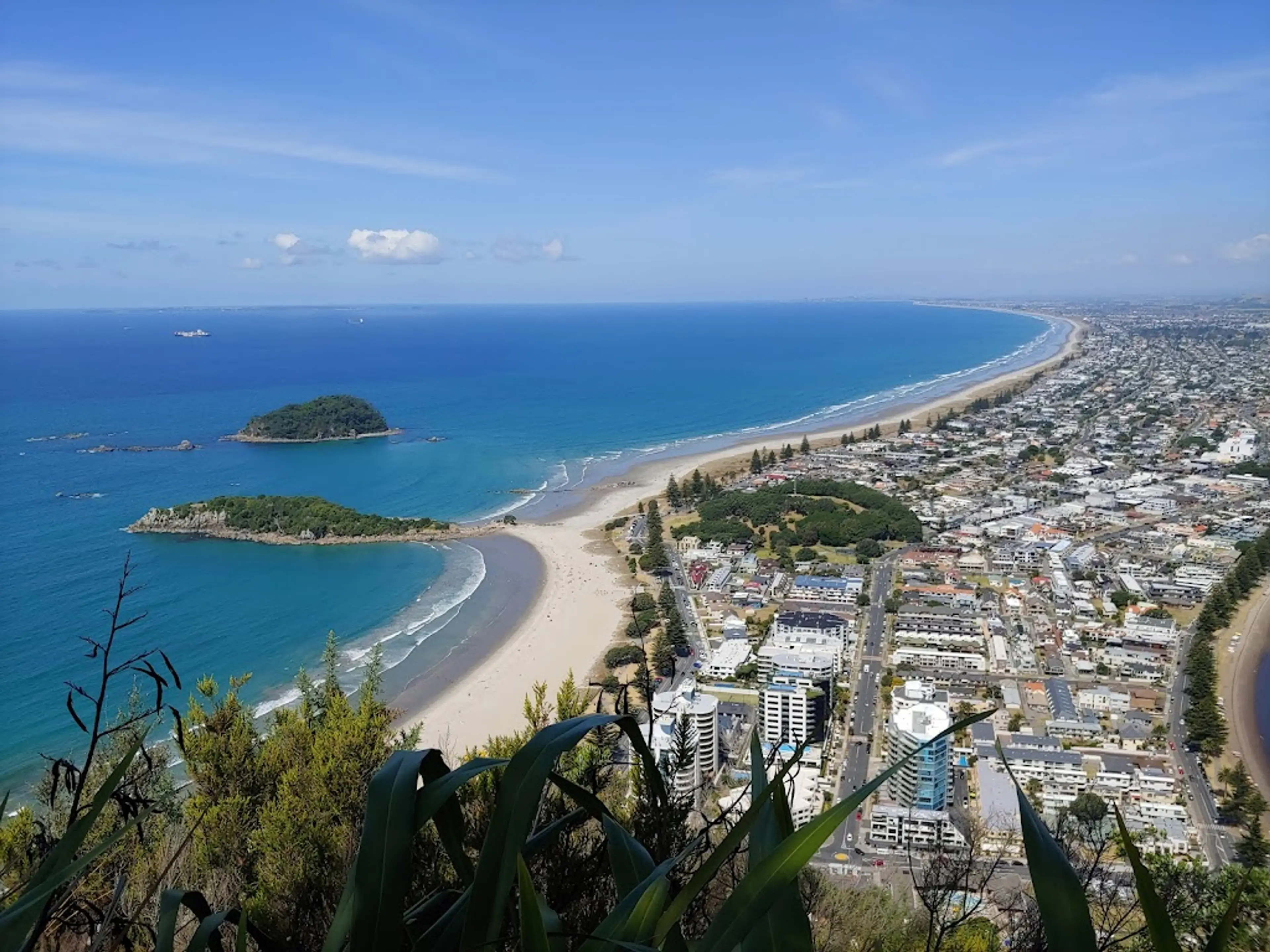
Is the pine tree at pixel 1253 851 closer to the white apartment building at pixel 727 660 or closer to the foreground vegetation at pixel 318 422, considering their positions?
the white apartment building at pixel 727 660

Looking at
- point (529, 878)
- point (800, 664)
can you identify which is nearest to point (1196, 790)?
point (800, 664)

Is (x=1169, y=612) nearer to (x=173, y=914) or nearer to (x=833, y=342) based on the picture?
(x=173, y=914)

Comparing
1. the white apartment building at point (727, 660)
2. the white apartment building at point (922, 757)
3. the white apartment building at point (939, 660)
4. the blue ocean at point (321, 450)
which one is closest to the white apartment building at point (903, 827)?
the white apartment building at point (922, 757)

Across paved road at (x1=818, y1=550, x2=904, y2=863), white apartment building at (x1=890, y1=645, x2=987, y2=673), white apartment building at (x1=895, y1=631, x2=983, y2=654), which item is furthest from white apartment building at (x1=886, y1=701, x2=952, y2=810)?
white apartment building at (x1=895, y1=631, x2=983, y2=654)

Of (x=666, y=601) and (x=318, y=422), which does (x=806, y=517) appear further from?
(x=318, y=422)

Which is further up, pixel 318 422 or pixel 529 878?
pixel 529 878

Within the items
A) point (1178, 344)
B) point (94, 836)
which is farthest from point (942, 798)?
point (1178, 344)
